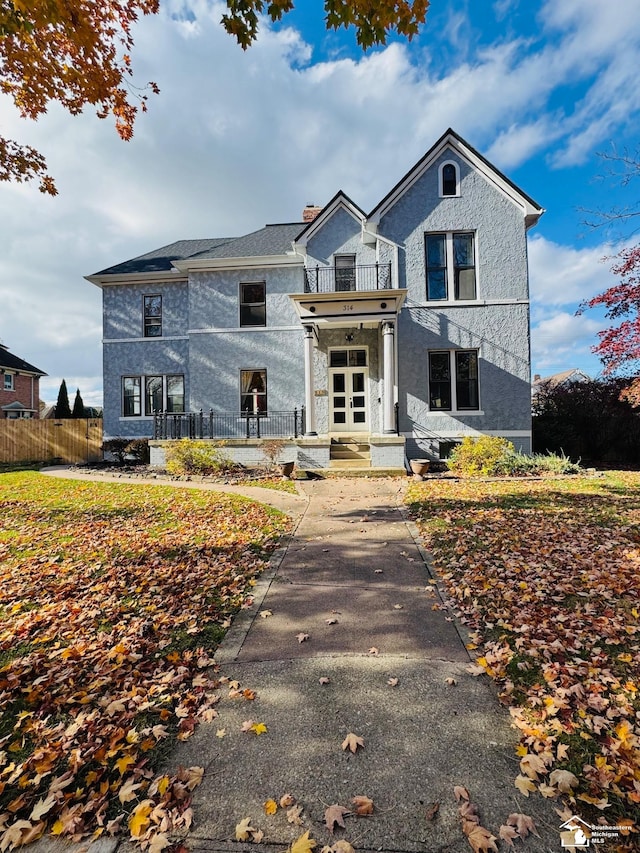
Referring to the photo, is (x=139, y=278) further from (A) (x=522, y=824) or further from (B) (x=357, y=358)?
(A) (x=522, y=824)

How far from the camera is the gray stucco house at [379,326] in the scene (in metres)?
13.9

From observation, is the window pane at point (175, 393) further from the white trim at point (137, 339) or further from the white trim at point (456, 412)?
the white trim at point (456, 412)

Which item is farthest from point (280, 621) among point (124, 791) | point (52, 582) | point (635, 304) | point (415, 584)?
point (635, 304)

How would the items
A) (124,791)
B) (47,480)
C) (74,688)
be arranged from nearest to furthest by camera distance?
1. (124,791)
2. (74,688)
3. (47,480)

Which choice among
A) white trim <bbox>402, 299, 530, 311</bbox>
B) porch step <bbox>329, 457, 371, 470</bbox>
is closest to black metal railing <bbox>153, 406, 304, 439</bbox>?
porch step <bbox>329, 457, 371, 470</bbox>

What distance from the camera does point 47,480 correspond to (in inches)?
486

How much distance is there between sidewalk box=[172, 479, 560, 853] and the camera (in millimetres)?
1919

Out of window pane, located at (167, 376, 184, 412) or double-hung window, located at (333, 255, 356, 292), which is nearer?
double-hung window, located at (333, 255, 356, 292)

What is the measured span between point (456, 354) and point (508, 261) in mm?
3602

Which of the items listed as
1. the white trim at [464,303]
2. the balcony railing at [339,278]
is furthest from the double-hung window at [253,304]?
the white trim at [464,303]

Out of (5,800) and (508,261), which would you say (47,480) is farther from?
(508,261)

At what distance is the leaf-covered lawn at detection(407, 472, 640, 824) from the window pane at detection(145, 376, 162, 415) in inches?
546

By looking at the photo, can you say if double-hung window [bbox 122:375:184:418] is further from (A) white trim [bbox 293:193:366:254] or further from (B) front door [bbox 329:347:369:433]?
(A) white trim [bbox 293:193:366:254]

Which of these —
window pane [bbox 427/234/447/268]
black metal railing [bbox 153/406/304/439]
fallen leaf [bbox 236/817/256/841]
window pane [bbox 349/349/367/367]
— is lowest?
fallen leaf [bbox 236/817/256/841]
